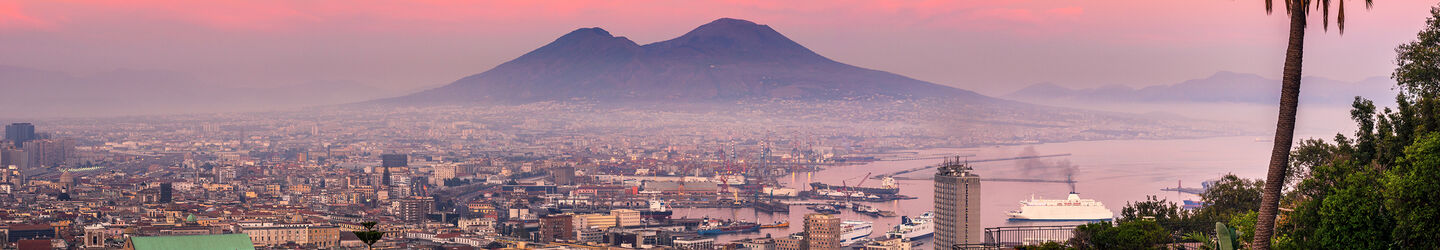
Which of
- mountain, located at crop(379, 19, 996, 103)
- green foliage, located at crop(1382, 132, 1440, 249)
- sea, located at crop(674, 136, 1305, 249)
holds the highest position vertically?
mountain, located at crop(379, 19, 996, 103)

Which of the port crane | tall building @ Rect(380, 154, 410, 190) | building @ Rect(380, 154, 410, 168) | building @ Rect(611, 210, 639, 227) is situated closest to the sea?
the port crane

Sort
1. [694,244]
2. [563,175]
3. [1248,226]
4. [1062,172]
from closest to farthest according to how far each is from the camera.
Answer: [1248,226], [694,244], [1062,172], [563,175]

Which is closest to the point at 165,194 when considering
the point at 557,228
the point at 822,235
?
the point at 557,228

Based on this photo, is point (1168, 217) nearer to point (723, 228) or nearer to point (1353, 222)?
point (1353, 222)

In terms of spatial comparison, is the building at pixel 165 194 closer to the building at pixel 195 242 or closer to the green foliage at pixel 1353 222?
the building at pixel 195 242

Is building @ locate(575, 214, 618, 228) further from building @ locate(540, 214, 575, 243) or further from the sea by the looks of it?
the sea

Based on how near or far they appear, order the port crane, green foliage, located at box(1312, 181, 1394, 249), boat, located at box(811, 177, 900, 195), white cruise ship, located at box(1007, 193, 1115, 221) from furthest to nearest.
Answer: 1. the port crane
2. boat, located at box(811, 177, 900, 195)
3. white cruise ship, located at box(1007, 193, 1115, 221)
4. green foliage, located at box(1312, 181, 1394, 249)

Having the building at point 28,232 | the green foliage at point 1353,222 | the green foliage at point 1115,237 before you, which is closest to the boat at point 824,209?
the building at point 28,232

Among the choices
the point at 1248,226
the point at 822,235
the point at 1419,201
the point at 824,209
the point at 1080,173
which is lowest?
the point at 824,209
